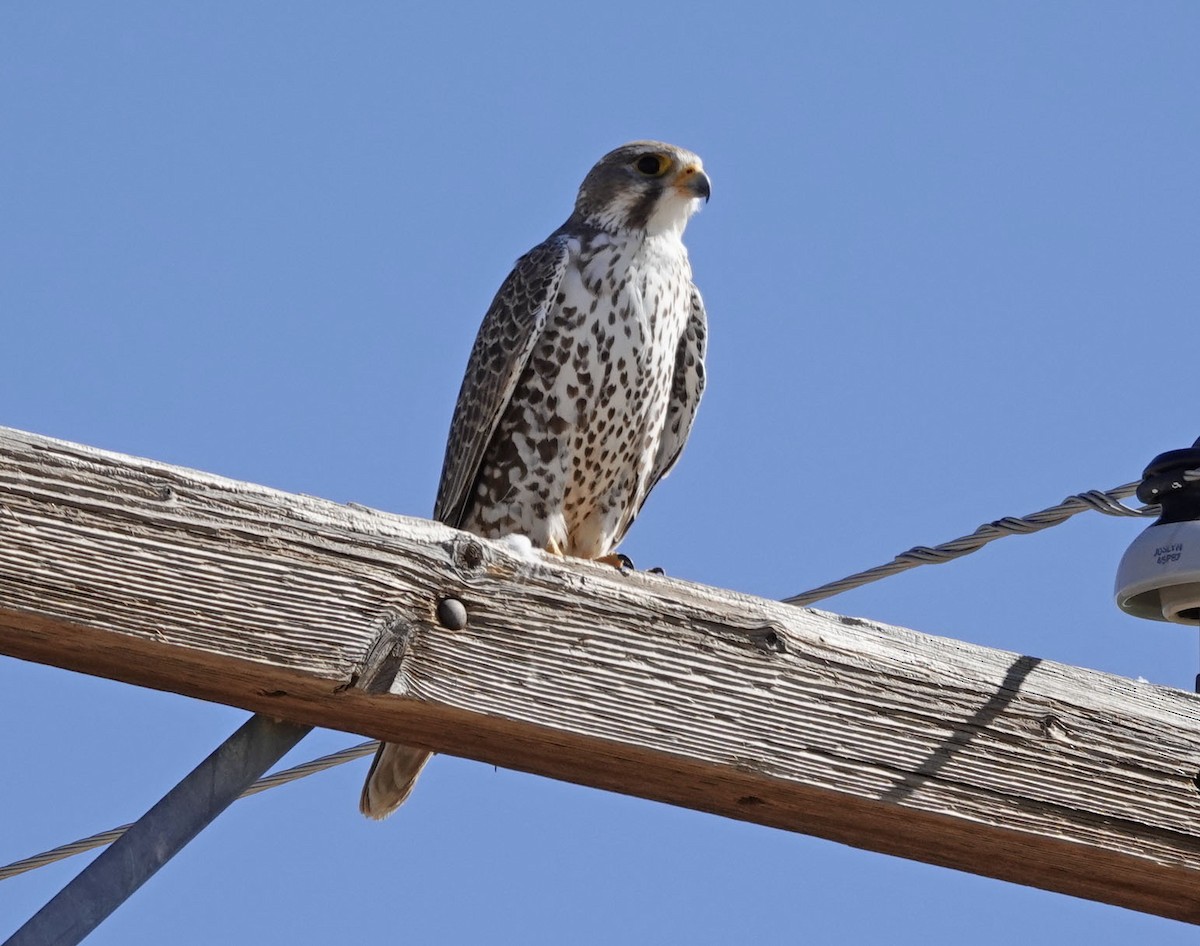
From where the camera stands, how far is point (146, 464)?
190cm

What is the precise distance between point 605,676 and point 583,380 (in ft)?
8.66

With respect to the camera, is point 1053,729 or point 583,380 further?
point 583,380

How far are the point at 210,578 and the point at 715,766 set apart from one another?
66 centimetres

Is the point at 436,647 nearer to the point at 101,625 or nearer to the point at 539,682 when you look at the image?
the point at 539,682

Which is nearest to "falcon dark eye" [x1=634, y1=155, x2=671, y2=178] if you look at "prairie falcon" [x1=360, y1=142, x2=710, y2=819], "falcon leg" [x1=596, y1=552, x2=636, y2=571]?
"prairie falcon" [x1=360, y1=142, x2=710, y2=819]

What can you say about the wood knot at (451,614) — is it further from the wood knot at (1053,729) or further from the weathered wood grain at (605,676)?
the wood knot at (1053,729)

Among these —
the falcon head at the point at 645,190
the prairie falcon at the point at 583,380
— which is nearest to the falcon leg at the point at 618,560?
the prairie falcon at the point at 583,380

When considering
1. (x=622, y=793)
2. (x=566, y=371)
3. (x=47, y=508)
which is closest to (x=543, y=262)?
(x=566, y=371)

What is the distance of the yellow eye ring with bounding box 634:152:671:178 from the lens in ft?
17.2

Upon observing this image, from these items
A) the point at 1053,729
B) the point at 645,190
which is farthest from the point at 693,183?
the point at 1053,729

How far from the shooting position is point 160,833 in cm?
189

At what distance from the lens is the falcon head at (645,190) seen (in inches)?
199

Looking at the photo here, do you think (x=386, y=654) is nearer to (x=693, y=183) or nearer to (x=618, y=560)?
(x=618, y=560)

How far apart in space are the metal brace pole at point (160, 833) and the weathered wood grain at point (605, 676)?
55mm
